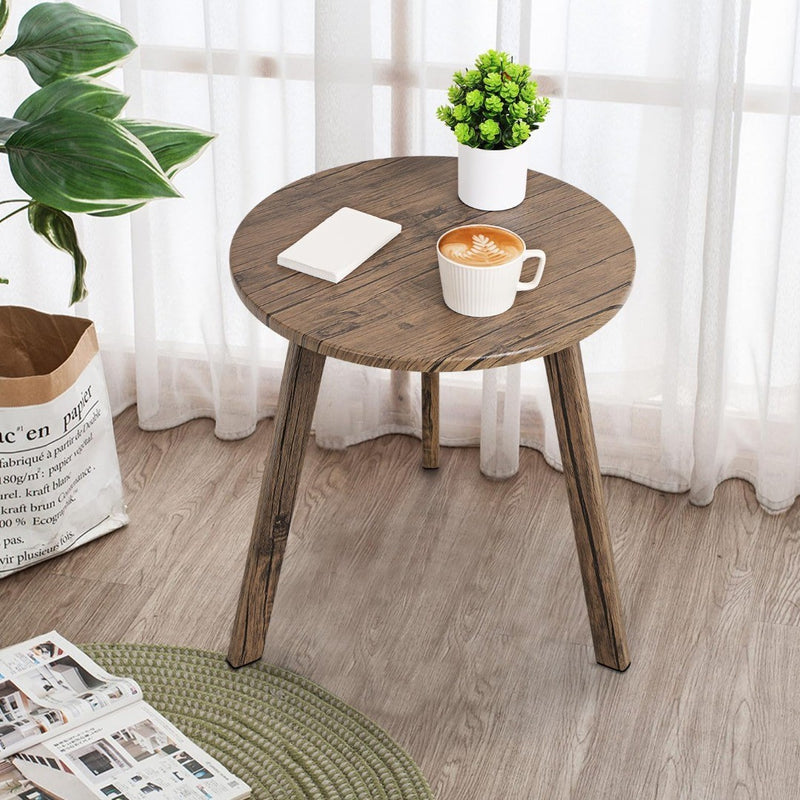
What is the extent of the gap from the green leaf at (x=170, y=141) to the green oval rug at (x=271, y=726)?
703 millimetres

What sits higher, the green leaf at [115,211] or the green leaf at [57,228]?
the green leaf at [115,211]

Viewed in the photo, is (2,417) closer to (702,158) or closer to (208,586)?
(208,586)

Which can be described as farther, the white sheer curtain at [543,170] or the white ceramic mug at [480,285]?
the white sheer curtain at [543,170]

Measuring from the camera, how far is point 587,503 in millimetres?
1600

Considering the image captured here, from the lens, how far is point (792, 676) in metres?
1.70

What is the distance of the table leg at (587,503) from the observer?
5.06ft

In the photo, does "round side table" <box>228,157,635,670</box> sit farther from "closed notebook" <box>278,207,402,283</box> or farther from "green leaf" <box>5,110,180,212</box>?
"green leaf" <box>5,110,180,212</box>

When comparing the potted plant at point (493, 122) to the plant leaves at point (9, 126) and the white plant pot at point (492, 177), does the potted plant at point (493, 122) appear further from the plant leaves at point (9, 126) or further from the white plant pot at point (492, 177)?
the plant leaves at point (9, 126)

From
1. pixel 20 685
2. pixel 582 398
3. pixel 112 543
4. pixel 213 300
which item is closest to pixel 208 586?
pixel 112 543

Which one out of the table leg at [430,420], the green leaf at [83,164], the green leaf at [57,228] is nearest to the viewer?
the green leaf at [83,164]

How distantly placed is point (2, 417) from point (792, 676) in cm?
118

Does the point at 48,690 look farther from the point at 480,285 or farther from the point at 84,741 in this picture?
the point at 480,285

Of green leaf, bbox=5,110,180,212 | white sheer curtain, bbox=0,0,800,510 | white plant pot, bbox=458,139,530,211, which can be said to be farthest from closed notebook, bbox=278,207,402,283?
white sheer curtain, bbox=0,0,800,510

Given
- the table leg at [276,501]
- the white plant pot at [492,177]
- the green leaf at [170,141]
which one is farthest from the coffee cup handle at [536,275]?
the green leaf at [170,141]
